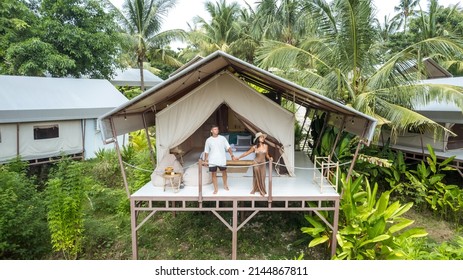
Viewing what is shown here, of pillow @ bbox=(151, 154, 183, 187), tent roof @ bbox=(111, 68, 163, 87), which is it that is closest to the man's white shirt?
pillow @ bbox=(151, 154, 183, 187)

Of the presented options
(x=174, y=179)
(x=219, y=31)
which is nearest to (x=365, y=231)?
(x=174, y=179)

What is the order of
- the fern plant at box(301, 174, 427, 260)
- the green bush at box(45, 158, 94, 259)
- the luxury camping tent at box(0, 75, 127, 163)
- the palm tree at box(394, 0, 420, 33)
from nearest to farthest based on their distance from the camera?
the fern plant at box(301, 174, 427, 260) → the green bush at box(45, 158, 94, 259) → the luxury camping tent at box(0, 75, 127, 163) → the palm tree at box(394, 0, 420, 33)

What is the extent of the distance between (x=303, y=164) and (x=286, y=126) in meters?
2.24

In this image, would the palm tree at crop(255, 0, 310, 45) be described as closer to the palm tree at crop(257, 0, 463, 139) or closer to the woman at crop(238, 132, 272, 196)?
the palm tree at crop(257, 0, 463, 139)

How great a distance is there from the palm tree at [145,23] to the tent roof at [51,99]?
4163mm

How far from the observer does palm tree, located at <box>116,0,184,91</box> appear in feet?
52.5

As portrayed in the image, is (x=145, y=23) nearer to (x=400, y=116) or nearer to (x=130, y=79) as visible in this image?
(x=130, y=79)

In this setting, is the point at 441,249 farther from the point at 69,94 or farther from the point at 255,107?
the point at 69,94

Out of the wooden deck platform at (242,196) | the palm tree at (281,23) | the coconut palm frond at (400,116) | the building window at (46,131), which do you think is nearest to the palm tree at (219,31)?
the palm tree at (281,23)

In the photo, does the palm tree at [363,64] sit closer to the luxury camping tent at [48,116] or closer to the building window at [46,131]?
the luxury camping tent at [48,116]

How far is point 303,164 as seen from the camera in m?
8.31

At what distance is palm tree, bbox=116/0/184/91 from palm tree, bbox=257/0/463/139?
32.5 feet

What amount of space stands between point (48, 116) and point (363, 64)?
11.1m

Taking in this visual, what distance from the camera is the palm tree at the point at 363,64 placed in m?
7.68
